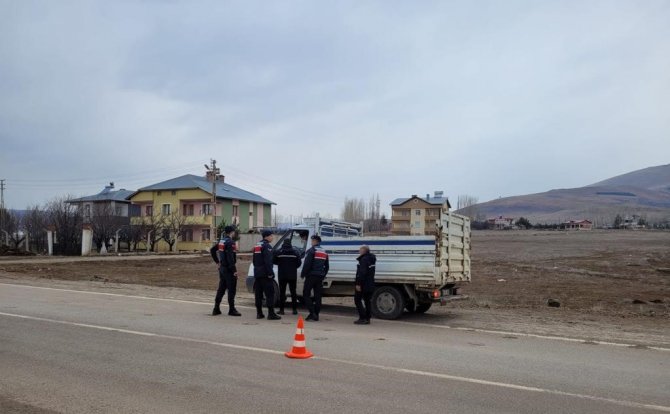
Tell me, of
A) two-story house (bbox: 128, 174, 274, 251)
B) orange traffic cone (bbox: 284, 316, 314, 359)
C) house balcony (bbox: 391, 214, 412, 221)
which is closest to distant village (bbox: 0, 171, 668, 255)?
two-story house (bbox: 128, 174, 274, 251)

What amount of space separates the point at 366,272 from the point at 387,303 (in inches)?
42.2

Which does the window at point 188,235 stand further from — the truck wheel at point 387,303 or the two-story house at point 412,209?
the truck wheel at point 387,303

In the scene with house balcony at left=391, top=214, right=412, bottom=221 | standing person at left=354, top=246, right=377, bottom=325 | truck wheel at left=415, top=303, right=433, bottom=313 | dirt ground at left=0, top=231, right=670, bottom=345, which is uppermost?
house balcony at left=391, top=214, right=412, bottom=221

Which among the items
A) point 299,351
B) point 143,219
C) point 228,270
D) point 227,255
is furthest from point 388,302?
point 143,219

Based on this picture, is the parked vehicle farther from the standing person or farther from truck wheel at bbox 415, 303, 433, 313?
the standing person

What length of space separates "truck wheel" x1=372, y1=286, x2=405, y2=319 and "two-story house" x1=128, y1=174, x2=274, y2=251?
5662 cm

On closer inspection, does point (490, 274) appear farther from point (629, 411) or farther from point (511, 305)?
point (629, 411)

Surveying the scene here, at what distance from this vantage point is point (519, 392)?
20.0 feet

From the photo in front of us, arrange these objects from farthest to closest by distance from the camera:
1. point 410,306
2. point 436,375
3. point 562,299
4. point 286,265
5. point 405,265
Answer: point 562,299, point 410,306, point 286,265, point 405,265, point 436,375

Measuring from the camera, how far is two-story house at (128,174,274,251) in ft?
228

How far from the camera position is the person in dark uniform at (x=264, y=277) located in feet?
38.2

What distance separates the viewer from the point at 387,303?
12.3 metres

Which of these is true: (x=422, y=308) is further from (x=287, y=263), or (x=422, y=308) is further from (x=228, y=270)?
(x=228, y=270)

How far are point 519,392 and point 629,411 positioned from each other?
1063mm
